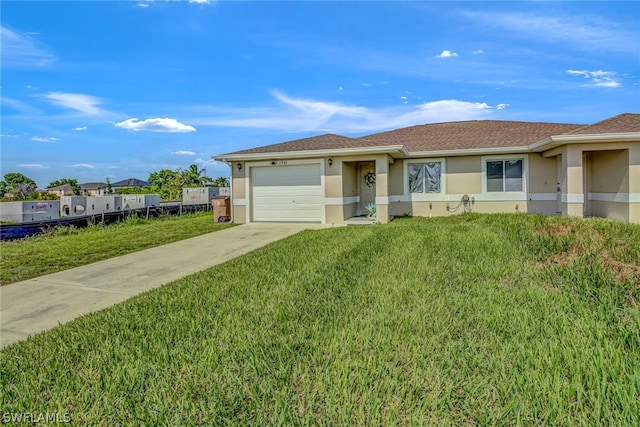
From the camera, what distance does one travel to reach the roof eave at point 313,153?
1191cm

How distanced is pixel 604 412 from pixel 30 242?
12.8 meters

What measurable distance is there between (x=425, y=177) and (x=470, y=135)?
3.39 m

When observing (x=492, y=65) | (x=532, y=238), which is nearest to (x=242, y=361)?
(x=532, y=238)

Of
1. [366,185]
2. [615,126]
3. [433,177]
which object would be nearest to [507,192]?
[433,177]

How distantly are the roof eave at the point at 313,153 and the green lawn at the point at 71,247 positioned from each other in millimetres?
2733

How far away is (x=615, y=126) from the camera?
36.7ft

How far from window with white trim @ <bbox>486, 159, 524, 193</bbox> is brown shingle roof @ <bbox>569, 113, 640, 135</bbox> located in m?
2.41

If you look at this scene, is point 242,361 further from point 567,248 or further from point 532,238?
point 532,238

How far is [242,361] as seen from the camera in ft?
9.20

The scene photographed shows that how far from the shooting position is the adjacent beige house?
1195 centimetres

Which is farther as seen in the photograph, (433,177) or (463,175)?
(433,177)

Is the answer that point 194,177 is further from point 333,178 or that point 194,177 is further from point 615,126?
point 615,126

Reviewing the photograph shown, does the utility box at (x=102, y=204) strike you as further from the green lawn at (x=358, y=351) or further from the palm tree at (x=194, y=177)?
the palm tree at (x=194, y=177)

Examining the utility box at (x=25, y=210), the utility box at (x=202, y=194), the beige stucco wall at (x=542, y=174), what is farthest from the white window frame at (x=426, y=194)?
the utility box at (x=25, y=210)
